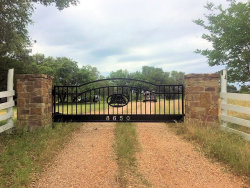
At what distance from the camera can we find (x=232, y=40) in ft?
27.3

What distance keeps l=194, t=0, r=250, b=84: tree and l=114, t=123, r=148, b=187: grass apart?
18.0ft

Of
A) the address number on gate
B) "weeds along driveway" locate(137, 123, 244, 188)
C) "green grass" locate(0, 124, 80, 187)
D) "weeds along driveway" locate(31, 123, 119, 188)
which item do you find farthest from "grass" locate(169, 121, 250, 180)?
"green grass" locate(0, 124, 80, 187)

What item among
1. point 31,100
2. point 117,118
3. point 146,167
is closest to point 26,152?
point 31,100

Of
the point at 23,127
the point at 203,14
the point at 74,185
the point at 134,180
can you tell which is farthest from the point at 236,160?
the point at 203,14

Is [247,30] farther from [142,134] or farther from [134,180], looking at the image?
[134,180]

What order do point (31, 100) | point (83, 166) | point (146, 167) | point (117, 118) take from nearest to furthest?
point (146, 167) → point (83, 166) → point (31, 100) → point (117, 118)

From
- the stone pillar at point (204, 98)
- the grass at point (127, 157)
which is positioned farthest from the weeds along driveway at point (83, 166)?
the stone pillar at point (204, 98)

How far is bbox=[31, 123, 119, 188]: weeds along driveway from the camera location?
3.21m

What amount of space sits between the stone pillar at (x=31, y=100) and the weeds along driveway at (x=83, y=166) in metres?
1.51

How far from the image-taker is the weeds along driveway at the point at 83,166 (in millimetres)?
3213

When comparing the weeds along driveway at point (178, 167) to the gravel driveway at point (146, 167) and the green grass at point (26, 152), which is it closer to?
the gravel driveway at point (146, 167)

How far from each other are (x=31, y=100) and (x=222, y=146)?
5227mm

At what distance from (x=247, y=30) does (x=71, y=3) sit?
7296mm

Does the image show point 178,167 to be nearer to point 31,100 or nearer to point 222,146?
point 222,146
